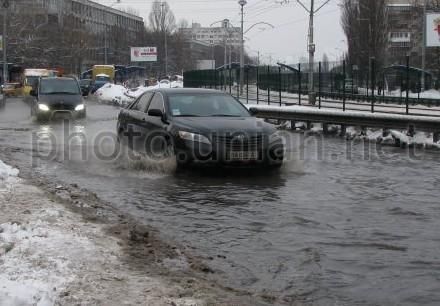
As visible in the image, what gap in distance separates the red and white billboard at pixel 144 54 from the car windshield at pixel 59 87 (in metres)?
73.8

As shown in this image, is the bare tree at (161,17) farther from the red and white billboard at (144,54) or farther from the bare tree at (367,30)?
the bare tree at (367,30)

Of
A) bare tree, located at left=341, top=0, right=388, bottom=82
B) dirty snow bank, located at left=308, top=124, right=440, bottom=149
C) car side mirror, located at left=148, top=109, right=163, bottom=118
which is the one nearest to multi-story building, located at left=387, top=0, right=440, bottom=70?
bare tree, located at left=341, top=0, right=388, bottom=82

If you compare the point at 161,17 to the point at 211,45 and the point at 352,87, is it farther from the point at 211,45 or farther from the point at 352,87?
the point at 352,87

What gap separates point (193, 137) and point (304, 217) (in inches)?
117

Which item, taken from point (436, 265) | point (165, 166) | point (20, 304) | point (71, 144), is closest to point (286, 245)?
point (436, 265)

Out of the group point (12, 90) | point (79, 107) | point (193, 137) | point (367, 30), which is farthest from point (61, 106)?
point (367, 30)

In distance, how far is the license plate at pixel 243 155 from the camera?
10156 mm

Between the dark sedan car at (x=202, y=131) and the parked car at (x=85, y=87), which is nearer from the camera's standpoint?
the dark sedan car at (x=202, y=131)

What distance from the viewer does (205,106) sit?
11562mm

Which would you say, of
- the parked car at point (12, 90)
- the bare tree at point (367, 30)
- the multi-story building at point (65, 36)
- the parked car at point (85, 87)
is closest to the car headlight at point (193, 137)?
the parked car at point (85, 87)

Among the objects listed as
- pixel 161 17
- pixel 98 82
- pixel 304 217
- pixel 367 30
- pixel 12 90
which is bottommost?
pixel 304 217

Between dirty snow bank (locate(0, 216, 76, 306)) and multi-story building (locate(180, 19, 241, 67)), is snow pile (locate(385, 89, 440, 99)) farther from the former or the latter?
multi-story building (locate(180, 19, 241, 67))

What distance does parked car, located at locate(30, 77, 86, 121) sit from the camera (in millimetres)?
22500

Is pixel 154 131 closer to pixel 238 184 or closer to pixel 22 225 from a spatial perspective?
pixel 238 184
